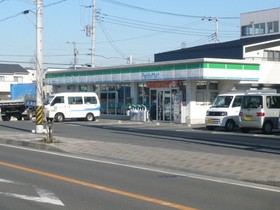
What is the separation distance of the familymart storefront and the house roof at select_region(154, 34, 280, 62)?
235 inches

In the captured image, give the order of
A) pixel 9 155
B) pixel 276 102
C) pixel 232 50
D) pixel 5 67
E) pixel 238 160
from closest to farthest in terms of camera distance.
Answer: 1. pixel 238 160
2. pixel 9 155
3. pixel 276 102
4. pixel 232 50
5. pixel 5 67

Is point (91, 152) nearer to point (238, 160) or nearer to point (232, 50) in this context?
point (238, 160)

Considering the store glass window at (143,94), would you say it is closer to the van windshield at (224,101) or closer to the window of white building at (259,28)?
the van windshield at (224,101)

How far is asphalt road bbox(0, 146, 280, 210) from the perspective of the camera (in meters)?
8.52

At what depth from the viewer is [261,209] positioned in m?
8.20

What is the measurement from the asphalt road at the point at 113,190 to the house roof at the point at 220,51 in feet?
92.8

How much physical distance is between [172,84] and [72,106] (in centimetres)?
807

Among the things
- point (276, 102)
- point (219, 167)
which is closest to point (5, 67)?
point (276, 102)

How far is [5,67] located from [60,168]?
75.8 m

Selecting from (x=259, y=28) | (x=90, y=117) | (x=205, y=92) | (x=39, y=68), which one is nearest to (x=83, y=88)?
(x=90, y=117)

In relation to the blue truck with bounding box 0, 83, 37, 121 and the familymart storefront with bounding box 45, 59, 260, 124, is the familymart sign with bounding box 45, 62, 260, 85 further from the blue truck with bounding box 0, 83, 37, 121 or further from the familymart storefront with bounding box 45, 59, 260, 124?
the blue truck with bounding box 0, 83, 37, 121

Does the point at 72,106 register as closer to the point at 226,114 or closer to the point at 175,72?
the point at 175,72

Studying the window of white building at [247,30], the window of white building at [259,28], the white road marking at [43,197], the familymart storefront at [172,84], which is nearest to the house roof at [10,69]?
the window of white building at [247,30]

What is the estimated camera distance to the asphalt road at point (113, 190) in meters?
8.52
